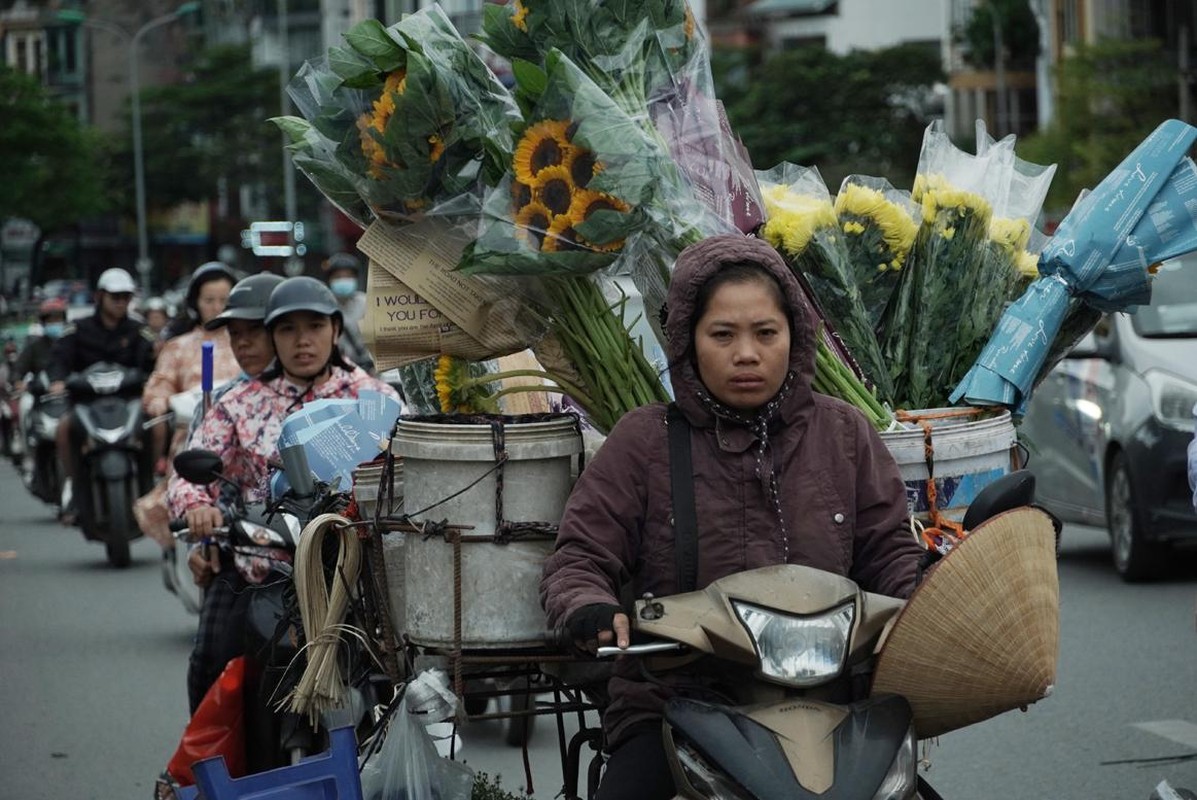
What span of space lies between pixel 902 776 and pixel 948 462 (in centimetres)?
129

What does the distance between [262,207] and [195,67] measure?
26.4 feet

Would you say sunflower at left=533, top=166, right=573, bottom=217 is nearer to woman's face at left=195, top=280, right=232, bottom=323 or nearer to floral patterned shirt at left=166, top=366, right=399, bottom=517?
floral patterned shirt at left=166, top=366, right=399, bottom=517

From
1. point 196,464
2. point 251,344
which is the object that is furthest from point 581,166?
point 251,344

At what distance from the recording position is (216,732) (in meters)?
5.76

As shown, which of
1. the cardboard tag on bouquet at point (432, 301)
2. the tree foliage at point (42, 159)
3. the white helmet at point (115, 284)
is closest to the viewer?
the cardboard tag on bouquet at point (432, 301)

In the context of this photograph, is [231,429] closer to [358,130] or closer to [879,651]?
[358,130]

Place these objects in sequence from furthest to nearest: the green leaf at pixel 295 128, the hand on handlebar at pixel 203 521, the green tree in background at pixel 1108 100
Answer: the green tree in background at pixel 1108 100 → the hand on handlebar at pixel 203 521 → the green leaf at pixel 295 128

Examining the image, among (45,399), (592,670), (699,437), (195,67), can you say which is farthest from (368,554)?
(195,67)

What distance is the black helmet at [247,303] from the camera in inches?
287

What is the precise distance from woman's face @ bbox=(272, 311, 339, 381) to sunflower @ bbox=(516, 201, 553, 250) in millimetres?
2290

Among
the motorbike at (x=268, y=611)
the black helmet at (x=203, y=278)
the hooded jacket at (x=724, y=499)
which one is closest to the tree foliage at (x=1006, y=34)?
the black helmet at (x=203, y=278)

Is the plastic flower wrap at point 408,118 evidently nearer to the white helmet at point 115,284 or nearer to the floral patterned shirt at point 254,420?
the floral patterned shirt at point 254,420

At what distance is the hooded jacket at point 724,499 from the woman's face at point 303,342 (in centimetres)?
262

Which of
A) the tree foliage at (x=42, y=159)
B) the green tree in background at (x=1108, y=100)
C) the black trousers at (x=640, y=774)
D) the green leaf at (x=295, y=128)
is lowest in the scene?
the black trousers at (x=640, y=774)
